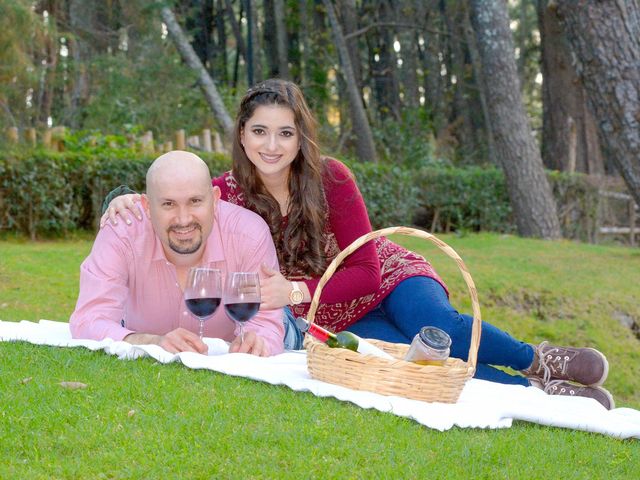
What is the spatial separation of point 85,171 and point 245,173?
26.6 ft

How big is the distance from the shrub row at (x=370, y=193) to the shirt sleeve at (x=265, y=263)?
27.3ft

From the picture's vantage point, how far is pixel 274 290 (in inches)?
176

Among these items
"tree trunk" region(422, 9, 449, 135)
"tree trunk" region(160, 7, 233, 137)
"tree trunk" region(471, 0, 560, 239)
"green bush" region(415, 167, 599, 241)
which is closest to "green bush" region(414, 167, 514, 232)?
"green bush" region(415, 167, 599, 241)

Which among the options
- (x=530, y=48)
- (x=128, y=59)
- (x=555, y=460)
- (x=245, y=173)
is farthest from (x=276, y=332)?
(x=530, y=48)

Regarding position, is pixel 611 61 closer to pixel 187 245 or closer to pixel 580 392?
pixel 580 392

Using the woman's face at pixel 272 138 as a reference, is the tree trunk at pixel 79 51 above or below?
above

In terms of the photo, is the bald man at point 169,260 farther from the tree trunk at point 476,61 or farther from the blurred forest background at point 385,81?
the tree trunk at point 476,61

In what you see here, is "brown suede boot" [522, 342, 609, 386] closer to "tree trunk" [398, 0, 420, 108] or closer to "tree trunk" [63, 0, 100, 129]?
"tree trunk" [63, 0, 100, 129]

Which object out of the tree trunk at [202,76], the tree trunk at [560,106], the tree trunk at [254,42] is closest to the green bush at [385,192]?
the tree trunk at [202,76]

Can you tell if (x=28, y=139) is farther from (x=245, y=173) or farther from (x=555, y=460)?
(x=555, y=460)

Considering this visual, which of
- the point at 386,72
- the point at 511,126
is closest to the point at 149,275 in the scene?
the point at 511,126

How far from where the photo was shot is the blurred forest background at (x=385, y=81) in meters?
11.1

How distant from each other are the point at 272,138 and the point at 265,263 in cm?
65

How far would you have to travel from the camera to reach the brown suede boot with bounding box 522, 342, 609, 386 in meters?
5.03
